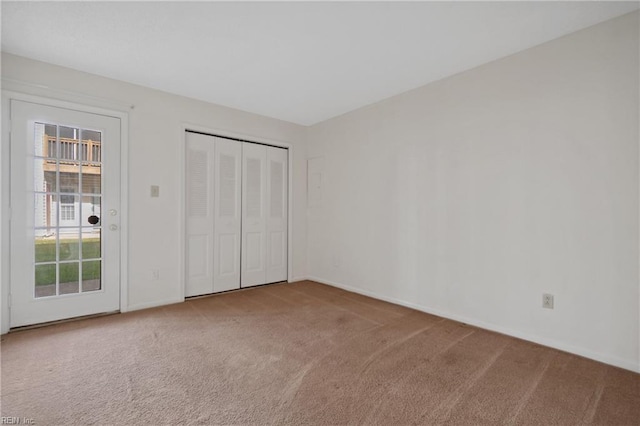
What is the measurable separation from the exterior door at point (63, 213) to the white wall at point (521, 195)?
3003 millimetres

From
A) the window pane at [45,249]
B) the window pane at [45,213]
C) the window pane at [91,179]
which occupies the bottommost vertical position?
the window pane at [45,249]

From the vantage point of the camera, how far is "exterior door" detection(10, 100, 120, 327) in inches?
107

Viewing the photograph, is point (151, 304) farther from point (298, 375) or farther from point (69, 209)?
point (298, 375)

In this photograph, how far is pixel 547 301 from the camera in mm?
2496

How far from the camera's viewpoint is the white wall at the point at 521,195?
218 cm

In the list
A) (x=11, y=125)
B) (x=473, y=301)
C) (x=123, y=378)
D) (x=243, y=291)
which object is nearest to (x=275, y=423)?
(x=123, y=378)

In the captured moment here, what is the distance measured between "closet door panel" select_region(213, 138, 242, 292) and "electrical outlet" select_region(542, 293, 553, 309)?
11.4ft

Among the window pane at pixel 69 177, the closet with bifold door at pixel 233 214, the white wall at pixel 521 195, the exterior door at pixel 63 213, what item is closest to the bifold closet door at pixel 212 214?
the closet with bifold door at pixel 233 214

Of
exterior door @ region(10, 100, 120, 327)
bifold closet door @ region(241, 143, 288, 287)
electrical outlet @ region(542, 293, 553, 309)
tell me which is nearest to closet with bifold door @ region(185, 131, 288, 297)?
bifold closet door @ region(241, 143, 288, 287)

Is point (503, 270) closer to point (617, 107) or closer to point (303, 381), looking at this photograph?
point (617, 107)

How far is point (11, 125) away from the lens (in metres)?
2.68

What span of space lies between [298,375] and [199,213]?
8.28 ft

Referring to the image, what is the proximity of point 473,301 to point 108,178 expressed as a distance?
13.1ft

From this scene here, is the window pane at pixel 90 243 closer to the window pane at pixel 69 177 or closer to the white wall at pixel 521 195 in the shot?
the window pane at pixel 69 177
